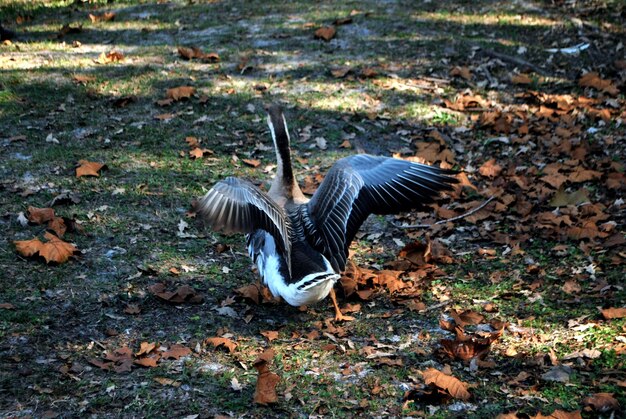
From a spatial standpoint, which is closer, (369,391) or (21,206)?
(369,391)

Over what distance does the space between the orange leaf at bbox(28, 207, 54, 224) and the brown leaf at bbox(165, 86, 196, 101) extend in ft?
9.79

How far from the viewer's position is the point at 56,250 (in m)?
5.68

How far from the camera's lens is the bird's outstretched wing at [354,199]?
17.4 ft

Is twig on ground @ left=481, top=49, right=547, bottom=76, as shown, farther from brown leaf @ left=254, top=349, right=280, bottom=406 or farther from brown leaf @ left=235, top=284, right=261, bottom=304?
brown leaf @ left=254, top=349, right=280, bottom=406

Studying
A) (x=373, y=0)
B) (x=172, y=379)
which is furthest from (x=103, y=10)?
(x=172, y=379)

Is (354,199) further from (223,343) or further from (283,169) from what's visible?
(223,343)

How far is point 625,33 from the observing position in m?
10.3

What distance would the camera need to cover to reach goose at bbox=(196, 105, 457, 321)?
4.98m

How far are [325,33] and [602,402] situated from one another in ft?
25.2

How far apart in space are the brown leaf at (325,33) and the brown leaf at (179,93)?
8.38 feet

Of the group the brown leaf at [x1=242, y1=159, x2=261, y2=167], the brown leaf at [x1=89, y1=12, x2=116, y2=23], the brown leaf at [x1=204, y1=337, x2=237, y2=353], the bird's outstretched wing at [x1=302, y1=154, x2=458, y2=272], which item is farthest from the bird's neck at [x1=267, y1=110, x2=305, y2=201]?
the brown leaf at [x1=89, y1=12, x2=116, y2=23]

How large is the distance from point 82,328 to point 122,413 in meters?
1.05

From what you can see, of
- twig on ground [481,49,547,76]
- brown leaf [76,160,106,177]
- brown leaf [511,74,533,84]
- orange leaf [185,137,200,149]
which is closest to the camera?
brown leaf [76,160,106,177]

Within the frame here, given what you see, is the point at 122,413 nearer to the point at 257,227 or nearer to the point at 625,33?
the point at 257,227
